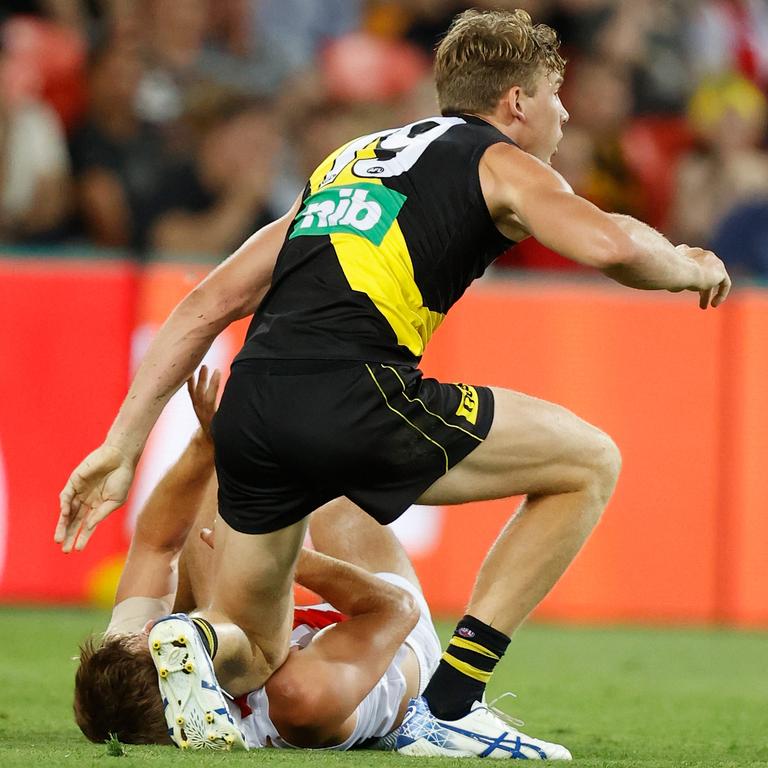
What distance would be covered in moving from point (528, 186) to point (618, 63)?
6845 mm

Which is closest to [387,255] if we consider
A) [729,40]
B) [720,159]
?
[720,159]

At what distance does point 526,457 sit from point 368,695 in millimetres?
801

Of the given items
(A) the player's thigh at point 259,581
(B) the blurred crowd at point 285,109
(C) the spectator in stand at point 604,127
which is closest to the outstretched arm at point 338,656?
(A) the player's thigh at point 259,581

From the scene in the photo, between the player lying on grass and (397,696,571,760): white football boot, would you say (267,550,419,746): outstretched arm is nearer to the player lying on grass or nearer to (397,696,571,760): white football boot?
the player lying on grass

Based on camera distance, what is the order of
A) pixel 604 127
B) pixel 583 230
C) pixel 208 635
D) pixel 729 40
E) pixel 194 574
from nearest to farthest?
pixel 583 230
pixel 208 635
pixel 194 574
pixel 604 127
pixel 729 40

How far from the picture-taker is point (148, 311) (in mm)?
7309

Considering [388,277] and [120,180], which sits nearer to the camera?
[388,277]

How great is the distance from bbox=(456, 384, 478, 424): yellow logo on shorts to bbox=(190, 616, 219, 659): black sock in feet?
2.66

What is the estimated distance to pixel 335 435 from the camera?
3.60 m

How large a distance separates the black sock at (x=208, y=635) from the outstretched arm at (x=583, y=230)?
1.23 m

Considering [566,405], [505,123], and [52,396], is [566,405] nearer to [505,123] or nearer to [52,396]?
[52,396]

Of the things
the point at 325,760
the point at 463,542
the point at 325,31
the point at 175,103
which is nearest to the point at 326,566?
the point at 325,760

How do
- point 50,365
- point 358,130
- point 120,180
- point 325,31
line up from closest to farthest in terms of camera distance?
1. point 50,365
2. point 120,180
3. point 358,130
4. point 325,31

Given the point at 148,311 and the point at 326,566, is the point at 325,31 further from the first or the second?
the point at 326,566
